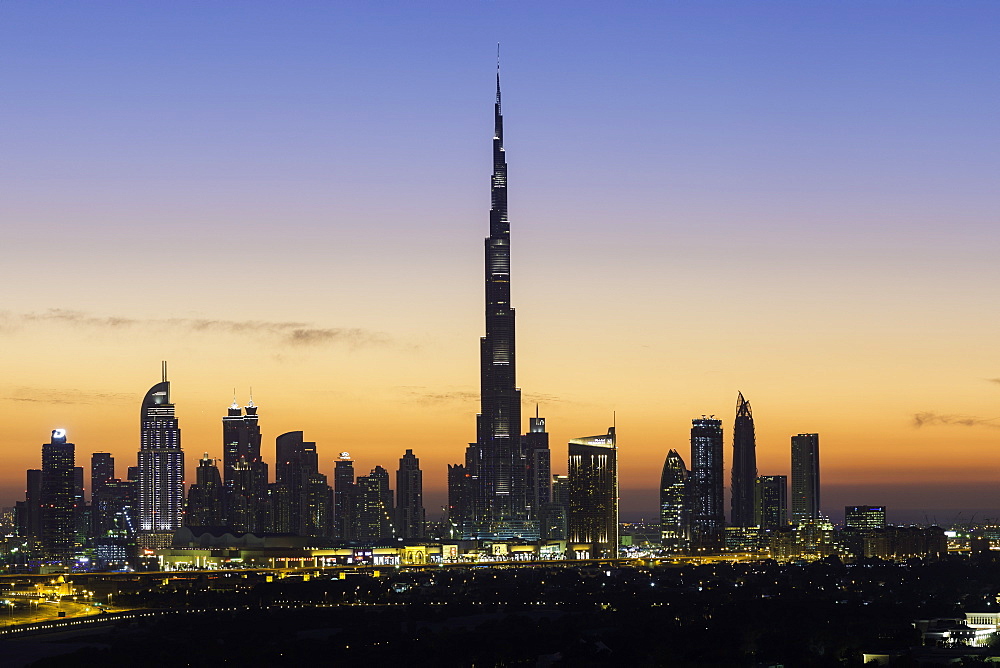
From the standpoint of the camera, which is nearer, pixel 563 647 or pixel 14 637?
pixel 563 647

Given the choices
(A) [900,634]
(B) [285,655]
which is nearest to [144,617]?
(B) [285,655]

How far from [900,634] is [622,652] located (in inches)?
818

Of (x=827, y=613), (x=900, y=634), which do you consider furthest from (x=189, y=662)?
(x=827, y=613)

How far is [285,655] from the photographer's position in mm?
125750

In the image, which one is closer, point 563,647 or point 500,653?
point 500,653

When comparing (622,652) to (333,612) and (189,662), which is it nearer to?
(189,662)

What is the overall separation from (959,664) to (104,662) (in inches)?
2298

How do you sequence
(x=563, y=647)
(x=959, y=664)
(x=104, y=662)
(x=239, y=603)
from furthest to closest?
(x=239, y=603) < (x=563, y=647) < (x=104, y=662) < (x=959, y=664)

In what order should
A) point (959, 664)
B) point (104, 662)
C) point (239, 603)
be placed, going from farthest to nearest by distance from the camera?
point (239, 603), point (104, 662), point (959, 664)

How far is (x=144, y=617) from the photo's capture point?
570ft

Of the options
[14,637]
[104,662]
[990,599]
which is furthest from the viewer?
[990,599]

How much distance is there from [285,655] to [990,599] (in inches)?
3036

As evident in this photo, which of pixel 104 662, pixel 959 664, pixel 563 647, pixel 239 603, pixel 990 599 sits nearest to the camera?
pixel 959 664

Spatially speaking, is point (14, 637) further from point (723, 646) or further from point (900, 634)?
point (900, 634)
